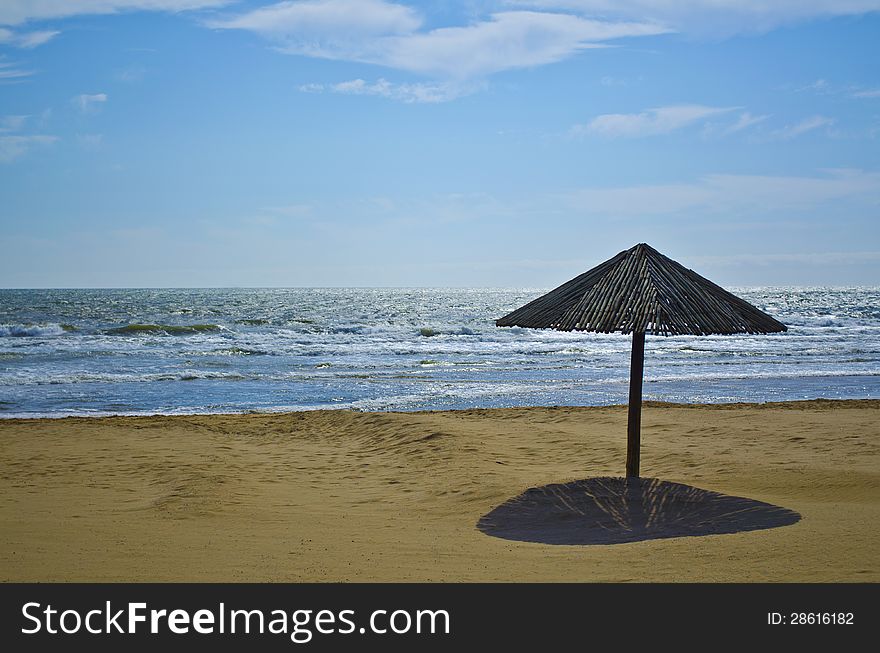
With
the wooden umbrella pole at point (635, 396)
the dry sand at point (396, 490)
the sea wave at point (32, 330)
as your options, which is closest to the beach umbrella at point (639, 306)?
the wooden umbrella pole at point (635, 396)

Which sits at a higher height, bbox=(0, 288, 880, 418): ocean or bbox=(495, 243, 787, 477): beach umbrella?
bbox=(495, 243, 787, 477): beach umbrella

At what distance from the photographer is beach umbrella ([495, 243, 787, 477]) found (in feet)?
22.9

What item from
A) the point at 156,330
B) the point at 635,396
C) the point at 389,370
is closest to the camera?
the point at 635,396

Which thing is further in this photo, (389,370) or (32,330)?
(32,330)

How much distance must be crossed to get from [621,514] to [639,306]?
1.86 m

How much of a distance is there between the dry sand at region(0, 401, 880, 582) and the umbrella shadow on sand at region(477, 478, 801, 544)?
25 cm

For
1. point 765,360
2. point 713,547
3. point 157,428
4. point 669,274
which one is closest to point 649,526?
point 713,547

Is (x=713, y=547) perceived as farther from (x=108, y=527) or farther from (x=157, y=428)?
(x=157, y=428)

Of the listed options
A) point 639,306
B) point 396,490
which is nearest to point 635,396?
point 639,306

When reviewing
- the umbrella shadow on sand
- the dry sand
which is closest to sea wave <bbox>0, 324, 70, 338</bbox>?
the dry sand

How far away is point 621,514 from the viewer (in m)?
7.20

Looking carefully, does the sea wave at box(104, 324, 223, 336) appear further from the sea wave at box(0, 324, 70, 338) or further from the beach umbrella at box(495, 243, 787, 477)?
the beach umbrella at box(495, 243, 787, 477)

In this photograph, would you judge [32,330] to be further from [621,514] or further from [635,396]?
[621,514]
